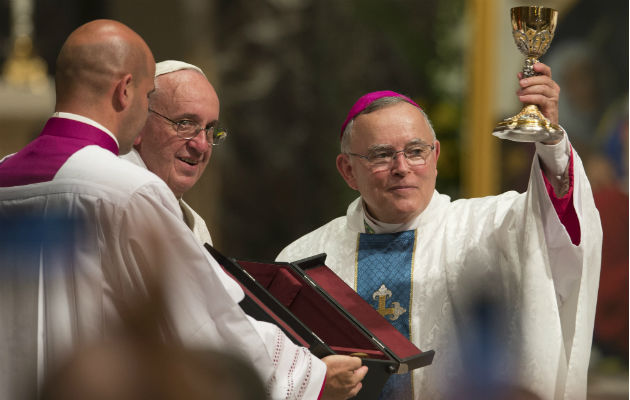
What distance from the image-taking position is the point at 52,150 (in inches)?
115

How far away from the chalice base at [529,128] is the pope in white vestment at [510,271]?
184 mm

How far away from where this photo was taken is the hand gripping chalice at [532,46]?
3291 mm

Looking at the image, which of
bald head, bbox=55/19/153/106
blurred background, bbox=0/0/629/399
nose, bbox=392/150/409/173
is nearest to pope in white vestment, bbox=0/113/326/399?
bald head, bbox=55/19/153/106

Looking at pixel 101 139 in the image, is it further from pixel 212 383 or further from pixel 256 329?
pixel 212 383

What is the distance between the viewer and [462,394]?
1.42 metres

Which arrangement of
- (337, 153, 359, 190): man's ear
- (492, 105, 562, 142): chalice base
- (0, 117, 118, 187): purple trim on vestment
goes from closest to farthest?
1. (0, 117, 118, 187): purple trim on vestment
2. (492, 105, 562, 142): chalice base
3. (337, 153, 359, 190): man's ear

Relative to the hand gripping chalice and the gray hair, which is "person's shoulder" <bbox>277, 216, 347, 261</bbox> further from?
the hand gripping chalice

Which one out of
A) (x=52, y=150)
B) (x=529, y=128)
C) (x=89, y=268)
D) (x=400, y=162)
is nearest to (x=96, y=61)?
(x=52, y=150)

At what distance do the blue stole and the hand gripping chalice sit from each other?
3.18ft

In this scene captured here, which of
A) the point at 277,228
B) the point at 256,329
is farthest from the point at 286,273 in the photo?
the point at 277,228

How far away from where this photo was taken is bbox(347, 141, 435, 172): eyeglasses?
411cm

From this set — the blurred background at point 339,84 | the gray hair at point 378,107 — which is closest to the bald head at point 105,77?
the gray hair at point 378,107

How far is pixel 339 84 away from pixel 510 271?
4552mm

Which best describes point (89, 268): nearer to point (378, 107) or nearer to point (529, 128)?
point (529, 128)
